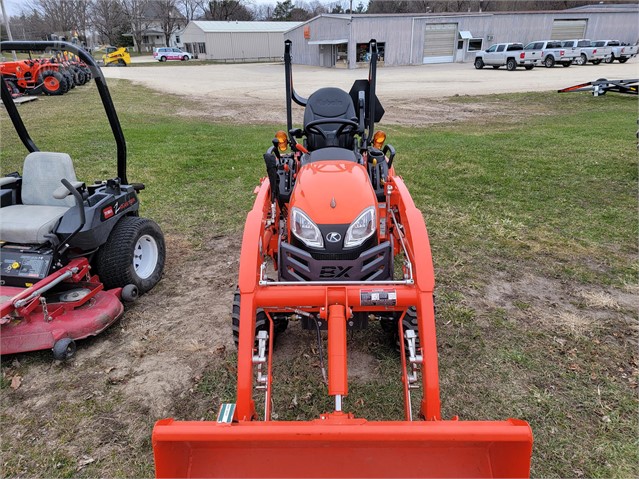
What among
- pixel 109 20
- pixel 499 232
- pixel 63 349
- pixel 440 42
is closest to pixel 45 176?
pixel 63 349

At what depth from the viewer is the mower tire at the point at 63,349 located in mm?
3195

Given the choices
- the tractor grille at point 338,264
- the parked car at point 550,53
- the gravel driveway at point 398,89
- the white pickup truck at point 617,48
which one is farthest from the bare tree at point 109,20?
the tractor grille at point 338,264

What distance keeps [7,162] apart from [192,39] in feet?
168

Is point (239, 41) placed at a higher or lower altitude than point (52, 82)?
higher

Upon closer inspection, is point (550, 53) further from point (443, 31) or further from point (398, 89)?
point (398, 89)

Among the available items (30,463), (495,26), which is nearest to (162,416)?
(30,463)

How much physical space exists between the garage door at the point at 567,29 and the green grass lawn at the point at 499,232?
30572 mm

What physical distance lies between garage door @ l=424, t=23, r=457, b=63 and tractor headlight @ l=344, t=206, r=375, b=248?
37.4 meters

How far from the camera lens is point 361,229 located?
2.90 meters

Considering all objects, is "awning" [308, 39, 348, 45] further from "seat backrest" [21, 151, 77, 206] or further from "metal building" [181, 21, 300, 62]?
"seat backrest" [21, 151, 77, 206]

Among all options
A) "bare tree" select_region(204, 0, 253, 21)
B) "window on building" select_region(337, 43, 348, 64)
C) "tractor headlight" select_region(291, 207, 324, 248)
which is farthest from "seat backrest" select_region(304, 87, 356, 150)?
"bare tree" select_region(204, 0, 253, 21)

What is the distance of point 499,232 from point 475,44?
37481 mm

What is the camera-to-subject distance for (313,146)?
4.12 m

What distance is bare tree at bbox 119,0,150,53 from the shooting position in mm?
62787
